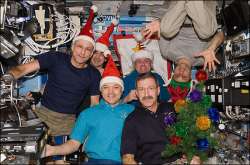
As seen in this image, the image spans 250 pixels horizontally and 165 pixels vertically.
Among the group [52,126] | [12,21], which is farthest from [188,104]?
[12,21]

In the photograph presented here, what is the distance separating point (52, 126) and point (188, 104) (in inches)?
57.4

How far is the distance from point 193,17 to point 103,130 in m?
1.23

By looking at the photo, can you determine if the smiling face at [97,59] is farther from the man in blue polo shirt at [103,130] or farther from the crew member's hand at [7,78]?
the crew member's hand at [7,78]

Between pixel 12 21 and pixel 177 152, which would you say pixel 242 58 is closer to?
pixel 177 152

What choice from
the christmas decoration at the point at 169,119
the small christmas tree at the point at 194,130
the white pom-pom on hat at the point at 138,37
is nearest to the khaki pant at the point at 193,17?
the small christmas tree at the point at 194,130

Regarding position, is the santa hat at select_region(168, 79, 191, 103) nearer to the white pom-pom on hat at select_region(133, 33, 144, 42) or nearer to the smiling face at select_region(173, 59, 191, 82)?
the smiling face at select_region(173, 59, 191, 82)

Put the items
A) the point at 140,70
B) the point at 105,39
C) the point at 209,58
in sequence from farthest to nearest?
1. the point at 105,39
2. the point at 140,70
3. the point at 209,58

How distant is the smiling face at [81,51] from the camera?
3488mm

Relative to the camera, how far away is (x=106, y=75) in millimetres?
3387

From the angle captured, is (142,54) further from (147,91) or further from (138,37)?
(147,91)

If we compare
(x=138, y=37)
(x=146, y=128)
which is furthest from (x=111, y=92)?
(x=138, y=37)

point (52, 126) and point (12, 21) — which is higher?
point (12, 21)

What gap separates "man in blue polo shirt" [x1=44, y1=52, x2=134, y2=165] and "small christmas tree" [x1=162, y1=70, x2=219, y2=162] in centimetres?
47

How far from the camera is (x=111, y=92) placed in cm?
324
